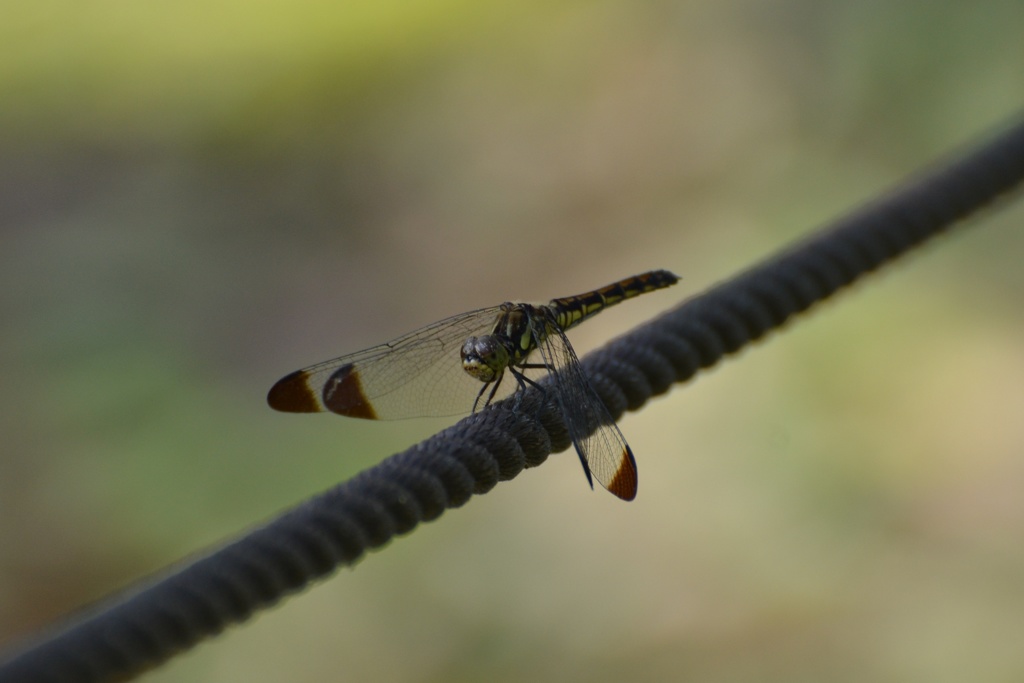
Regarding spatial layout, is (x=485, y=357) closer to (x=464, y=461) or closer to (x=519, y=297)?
(x=464, y=461)

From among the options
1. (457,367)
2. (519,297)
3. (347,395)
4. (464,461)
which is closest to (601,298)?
(457,367)

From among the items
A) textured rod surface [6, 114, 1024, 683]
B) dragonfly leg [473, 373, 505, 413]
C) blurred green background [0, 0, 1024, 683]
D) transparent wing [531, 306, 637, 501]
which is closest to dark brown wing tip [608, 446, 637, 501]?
transparent wing [531, 306, 637, 501]

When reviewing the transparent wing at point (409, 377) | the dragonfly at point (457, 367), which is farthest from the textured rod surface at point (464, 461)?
the transparent wing at point (409, 377)

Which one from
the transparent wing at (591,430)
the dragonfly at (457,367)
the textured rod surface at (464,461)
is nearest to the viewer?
the textured rod surface at (464,461)

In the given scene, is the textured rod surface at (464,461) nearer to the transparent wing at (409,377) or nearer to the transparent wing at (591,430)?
the transparent wing at (591,430)

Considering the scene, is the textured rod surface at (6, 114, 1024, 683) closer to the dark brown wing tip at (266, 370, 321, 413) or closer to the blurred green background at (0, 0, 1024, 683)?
the dark brown wing tip at (266, 370, 321, 413)

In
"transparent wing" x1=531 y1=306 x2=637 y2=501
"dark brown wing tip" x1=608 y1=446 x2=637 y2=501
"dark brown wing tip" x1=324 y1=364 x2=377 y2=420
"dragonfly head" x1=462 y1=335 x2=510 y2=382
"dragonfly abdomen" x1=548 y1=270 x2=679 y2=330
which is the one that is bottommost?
"dark brown wing tip" x1=608 y1=446 x2=637 y2=501

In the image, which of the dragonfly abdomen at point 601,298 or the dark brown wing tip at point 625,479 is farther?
the dragonfly abdomen at point 601,298

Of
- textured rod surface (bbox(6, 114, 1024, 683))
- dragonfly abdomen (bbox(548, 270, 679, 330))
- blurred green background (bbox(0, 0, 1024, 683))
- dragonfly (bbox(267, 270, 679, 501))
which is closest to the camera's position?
textured rod surface (bbox(6, 114, 1024, 683))

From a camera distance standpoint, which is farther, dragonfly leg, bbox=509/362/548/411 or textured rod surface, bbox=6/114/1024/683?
dragonfly leg, bbox=509/362/548/411
